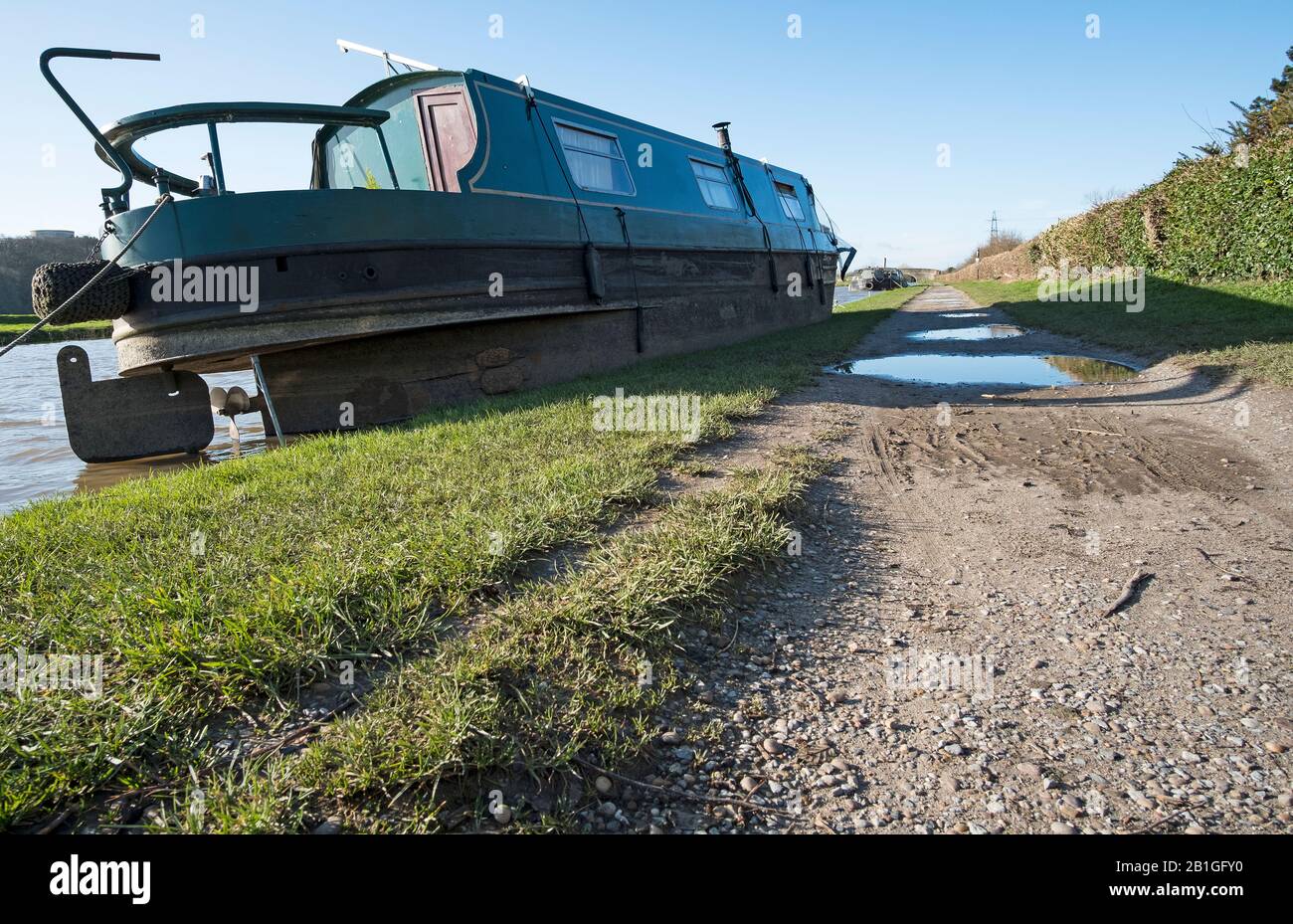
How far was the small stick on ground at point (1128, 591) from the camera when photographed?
2.78 metres

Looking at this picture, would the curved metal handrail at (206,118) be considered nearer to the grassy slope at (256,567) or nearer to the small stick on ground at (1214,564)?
the grassy slope at (256,567)

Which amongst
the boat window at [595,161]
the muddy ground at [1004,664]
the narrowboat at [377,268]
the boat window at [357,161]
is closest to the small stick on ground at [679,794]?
the muddy ground at [1004,664]

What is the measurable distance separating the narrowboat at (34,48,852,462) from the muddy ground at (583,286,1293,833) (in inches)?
166

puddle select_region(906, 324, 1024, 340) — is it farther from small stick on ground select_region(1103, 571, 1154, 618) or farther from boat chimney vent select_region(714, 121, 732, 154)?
small stick on ground select_region(1103, 571, 1154, 618)

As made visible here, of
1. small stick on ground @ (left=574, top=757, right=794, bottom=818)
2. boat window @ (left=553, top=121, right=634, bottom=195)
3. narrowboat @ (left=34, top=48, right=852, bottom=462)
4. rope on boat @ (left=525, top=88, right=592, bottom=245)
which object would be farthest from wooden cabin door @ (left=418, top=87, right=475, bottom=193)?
small stick on ground @ (left=574, top=757, right=794, bottom=818)

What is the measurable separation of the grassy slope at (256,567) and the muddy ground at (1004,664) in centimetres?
100

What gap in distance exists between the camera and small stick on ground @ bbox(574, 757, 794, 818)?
183 cm

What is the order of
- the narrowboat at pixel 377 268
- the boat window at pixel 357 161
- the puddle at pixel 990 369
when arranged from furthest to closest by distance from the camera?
1. the puddle at pixel 990 369
2. the boat window at pixel 357 161
3. the narrowboat at pixel 377 268

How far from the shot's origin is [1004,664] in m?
2.44

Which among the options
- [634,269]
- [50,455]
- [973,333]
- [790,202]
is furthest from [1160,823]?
[790,202]
